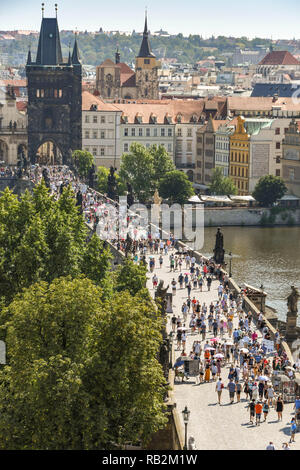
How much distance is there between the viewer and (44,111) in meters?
143

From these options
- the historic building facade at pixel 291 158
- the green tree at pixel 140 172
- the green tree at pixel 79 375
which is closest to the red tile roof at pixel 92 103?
the green tree at pixel 140 172

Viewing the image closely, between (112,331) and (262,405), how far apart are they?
644 centimetres

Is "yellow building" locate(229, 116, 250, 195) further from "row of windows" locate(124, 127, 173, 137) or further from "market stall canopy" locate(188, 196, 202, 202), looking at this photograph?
"row of windows" locate(124, 127, 173, 137)

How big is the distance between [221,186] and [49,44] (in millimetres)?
29845

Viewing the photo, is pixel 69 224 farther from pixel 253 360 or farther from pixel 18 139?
pixel 18 139

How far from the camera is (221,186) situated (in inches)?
4840

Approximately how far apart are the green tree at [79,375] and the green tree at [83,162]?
96.1 m

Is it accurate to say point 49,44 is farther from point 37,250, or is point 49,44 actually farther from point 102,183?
point 37,250

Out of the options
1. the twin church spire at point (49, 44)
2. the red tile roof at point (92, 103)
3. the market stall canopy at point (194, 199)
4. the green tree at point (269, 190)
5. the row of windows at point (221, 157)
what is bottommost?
the market stall canopy at point (194, 199)

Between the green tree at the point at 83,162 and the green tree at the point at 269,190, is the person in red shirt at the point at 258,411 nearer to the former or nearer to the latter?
the green tree at the point at 269,190

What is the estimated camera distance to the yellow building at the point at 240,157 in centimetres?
12938

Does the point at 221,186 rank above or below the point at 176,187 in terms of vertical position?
below

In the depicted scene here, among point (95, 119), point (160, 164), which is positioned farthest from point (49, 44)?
point (160, 164)
